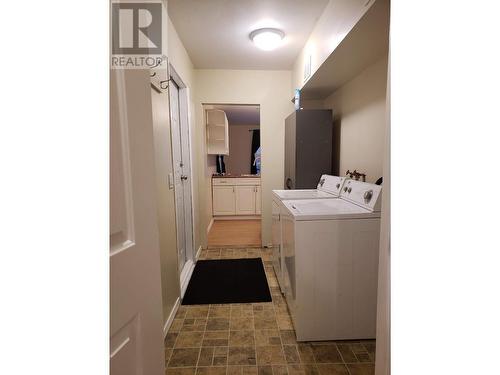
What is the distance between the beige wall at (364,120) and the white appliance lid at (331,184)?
20cm

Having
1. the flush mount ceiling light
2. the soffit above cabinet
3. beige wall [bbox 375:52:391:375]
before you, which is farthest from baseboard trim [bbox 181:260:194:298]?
the flush mount ceiling light

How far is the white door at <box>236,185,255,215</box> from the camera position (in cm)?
500

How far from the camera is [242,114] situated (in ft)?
17.0

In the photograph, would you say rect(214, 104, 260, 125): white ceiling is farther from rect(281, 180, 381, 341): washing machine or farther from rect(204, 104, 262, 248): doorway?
rect(281, 180, 381, 341): washing machine

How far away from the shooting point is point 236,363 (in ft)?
4.85

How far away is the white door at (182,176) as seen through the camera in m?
2.59

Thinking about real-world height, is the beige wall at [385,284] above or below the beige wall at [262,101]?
below

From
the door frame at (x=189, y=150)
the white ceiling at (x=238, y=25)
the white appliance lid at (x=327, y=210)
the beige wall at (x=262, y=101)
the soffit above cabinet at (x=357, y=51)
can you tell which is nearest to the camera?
the soffit above cabinet at (x=357, y=51)

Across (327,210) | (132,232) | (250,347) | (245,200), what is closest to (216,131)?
(245,200)

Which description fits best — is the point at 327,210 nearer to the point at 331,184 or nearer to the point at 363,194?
the point at 363,194

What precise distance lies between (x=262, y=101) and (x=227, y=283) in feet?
7.72

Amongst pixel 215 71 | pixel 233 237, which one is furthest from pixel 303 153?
pixel 233 237

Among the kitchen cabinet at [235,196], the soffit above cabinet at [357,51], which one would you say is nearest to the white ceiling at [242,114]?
the kitchen cabinet at [235,196]

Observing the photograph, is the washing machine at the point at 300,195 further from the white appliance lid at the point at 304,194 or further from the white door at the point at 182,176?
the white door at the point at 182,176
